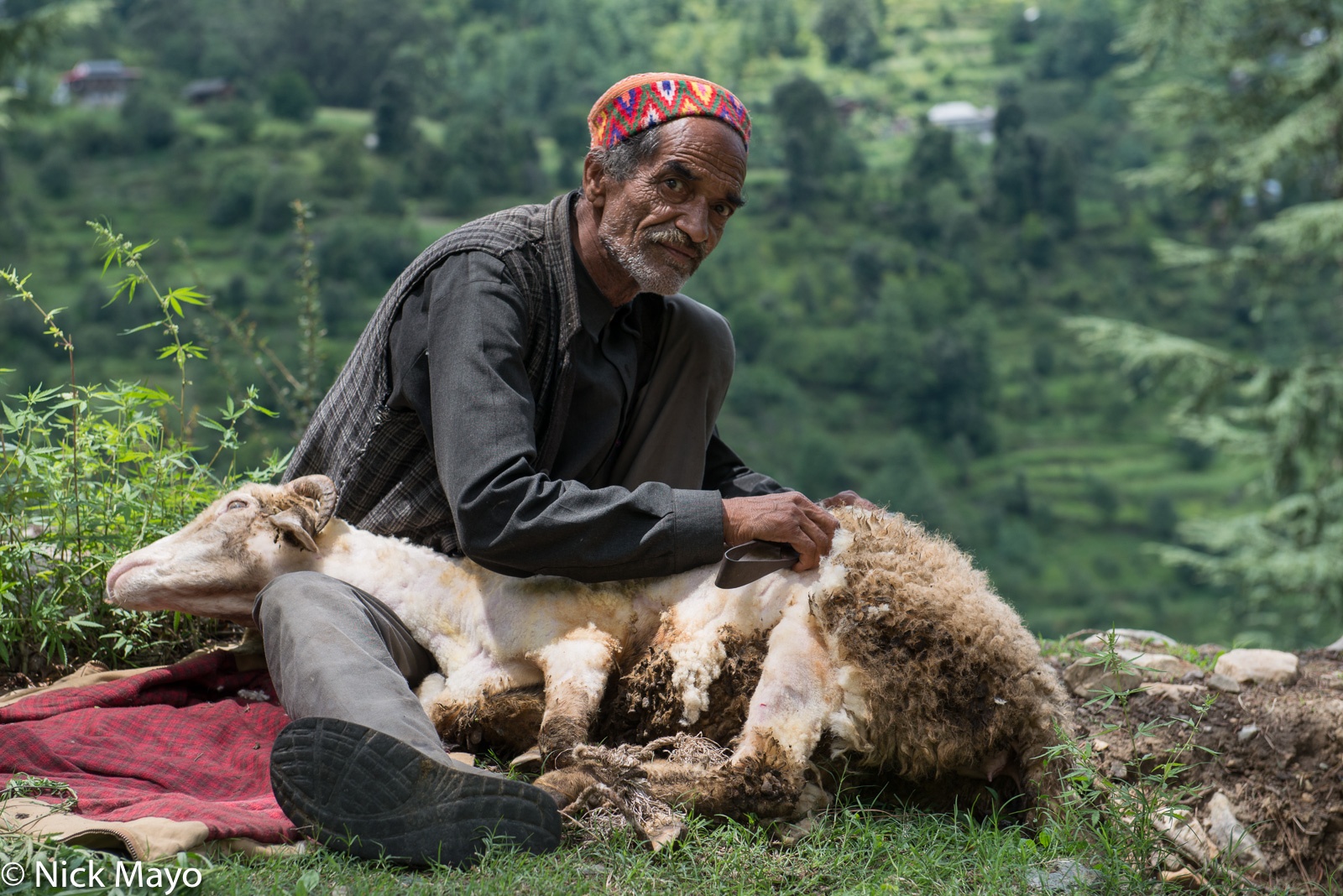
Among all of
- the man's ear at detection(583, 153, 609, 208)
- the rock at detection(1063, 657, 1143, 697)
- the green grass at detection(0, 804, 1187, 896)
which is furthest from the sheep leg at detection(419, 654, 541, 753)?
the rock at detection(1063, 657, 1143, 697)

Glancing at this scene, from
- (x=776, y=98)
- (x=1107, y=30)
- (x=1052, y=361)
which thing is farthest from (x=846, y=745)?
(x=1107, y=30)

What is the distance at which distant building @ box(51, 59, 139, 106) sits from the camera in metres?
73.2

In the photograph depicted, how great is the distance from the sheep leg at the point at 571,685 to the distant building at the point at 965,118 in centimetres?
8568

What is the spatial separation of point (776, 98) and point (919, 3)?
27777mm

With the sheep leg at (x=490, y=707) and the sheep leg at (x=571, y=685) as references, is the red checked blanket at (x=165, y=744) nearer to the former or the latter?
the sheep leg at (x=490, y=707)

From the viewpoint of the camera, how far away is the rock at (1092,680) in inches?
136

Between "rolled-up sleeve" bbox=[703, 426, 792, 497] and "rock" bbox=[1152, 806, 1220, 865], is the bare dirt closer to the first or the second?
"rock" bbox=[1152, 806, 1220, 865]

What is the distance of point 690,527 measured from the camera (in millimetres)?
2727

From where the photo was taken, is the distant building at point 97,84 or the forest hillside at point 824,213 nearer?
the forest hillside at point 824,213

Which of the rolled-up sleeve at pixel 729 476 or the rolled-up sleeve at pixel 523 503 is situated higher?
the rolled-up sleeve at pixel 523 503

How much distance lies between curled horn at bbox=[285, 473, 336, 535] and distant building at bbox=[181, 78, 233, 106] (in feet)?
265

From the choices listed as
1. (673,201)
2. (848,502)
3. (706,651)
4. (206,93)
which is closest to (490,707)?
(706,651)

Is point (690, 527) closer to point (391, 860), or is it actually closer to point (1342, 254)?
point (391, 860)

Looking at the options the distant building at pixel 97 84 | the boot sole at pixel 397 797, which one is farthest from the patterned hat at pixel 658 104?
the distant building at pixel 97 84
